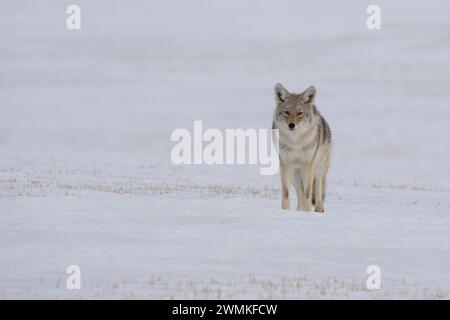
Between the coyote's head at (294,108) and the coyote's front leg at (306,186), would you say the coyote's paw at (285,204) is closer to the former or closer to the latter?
the coyote's front leg at (306,186)

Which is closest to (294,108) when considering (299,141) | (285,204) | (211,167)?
(299,141)

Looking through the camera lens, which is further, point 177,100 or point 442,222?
point 177,100

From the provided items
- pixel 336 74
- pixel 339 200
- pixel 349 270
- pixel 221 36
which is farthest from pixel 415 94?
pixel 349 270

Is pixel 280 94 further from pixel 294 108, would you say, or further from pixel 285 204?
pixel 285 204

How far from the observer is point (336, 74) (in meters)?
86.2

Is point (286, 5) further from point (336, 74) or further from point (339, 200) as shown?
point (339, 200)

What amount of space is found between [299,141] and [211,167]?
2376 centimetres

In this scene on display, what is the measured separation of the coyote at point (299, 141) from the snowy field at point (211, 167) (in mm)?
597

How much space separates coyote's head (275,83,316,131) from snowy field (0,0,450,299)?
5.39ft

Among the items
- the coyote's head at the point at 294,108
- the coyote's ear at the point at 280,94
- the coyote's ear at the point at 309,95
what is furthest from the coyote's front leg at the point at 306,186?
the coyote's ear at the point at 280,94

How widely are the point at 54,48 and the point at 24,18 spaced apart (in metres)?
11.5

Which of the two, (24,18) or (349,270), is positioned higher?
(24,18)

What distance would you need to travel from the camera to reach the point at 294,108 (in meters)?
18.8
